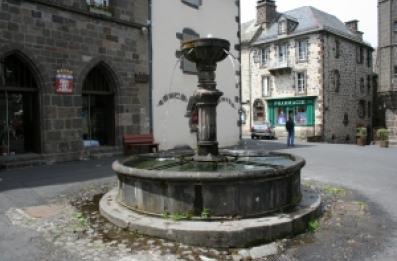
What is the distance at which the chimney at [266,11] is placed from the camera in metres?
32.9

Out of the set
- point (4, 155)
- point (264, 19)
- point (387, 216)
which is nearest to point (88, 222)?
point (387, 216)

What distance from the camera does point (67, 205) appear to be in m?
6.15

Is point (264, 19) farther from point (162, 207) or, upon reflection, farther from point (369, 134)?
point (162, 207)

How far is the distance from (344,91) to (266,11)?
973cm

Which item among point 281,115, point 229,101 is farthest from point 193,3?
point 281,115

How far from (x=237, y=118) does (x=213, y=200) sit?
1361cm

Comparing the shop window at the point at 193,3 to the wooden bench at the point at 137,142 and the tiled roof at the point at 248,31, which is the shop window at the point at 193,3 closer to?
the wooden bench at the point at 137,142

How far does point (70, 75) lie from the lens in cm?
1137

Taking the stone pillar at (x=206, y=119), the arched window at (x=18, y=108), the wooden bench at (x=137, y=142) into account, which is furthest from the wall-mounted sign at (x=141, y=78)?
the stone pillar at (x=206, y=119)

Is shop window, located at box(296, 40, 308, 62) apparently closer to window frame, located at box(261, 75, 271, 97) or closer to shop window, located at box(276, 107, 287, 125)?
window frame, located at box(261, 75, 271, 97)

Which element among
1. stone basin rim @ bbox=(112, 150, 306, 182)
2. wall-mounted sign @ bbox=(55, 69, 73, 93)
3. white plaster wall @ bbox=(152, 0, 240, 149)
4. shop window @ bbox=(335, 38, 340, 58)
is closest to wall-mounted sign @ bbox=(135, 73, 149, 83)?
white plaster wall @ bbox=(152, 0, 240, 149)

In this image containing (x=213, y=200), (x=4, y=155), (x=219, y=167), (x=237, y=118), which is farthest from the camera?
(x=237, y=118)

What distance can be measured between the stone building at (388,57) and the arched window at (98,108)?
22.4 meters

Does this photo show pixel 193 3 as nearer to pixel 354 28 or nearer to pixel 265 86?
pixel 265 86
